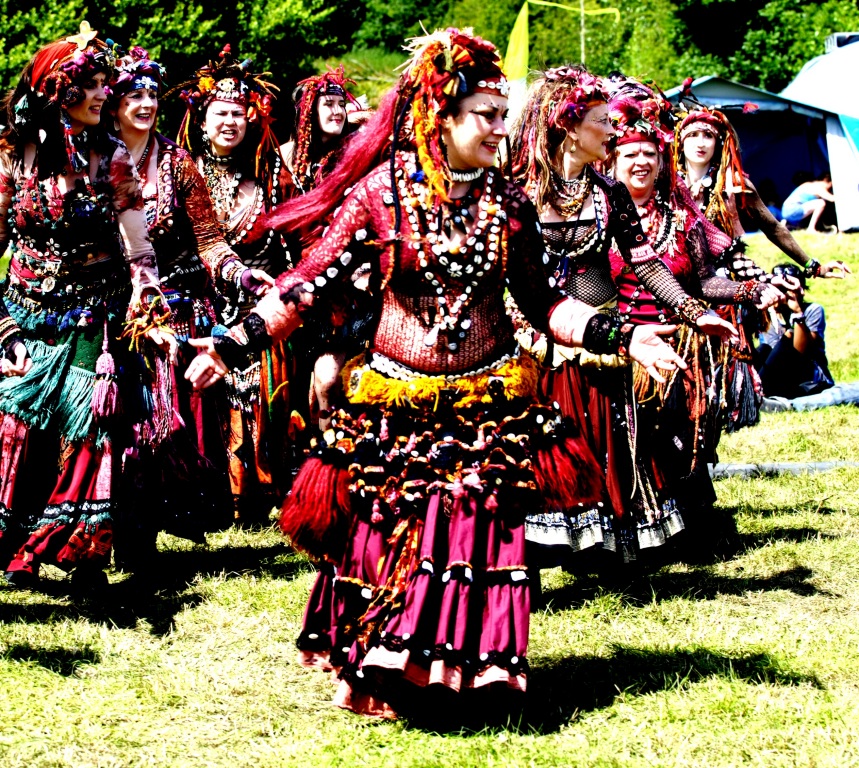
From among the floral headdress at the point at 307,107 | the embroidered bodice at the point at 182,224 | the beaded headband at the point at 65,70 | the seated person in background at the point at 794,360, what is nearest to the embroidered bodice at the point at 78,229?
the beaded headband at the point at 65,70

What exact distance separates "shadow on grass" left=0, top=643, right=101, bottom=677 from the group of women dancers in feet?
1.30

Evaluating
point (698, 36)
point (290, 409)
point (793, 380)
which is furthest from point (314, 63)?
point (290, 409)

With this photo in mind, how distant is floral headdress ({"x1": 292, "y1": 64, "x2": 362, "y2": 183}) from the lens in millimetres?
7543

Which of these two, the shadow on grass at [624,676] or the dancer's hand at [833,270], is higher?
the dancer's hand at [833,270]

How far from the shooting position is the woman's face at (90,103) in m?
5.51

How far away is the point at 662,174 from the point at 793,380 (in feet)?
15.6

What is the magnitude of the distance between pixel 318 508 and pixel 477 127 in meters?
1.33

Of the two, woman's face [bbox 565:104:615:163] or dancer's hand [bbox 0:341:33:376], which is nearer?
dancer's hand [bbox 0:341:33:376]

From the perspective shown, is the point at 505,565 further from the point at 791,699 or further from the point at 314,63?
the point at 314,63

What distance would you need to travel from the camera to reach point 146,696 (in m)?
4.84

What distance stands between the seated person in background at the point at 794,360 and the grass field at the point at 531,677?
3.87m

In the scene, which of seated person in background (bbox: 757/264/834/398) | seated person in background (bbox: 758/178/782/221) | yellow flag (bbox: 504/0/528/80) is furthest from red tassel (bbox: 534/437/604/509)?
seated person in background (bbox: 758/178/782/221)

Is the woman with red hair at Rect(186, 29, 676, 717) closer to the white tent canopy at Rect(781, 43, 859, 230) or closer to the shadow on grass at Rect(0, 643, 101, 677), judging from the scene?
the shadow on grass at Rect(0, 643, 101, 677)

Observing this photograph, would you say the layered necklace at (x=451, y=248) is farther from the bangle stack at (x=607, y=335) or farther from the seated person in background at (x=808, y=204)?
the seated person in background at (x=808, y=204)
